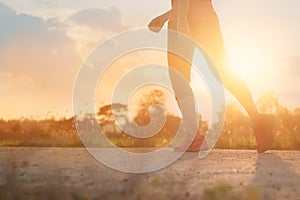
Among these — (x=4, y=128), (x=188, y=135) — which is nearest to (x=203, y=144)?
(x=188, y=135)

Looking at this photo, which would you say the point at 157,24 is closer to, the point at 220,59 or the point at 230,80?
the point at 220,59

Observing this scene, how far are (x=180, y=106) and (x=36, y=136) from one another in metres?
3.43

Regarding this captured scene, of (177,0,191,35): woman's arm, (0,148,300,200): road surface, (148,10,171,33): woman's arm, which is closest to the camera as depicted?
(0,148,300,200): road surface

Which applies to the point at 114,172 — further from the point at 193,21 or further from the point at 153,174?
the point at 193,21

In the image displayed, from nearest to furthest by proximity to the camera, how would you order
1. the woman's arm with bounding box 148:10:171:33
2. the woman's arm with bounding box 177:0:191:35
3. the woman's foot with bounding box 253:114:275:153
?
the woman's arm with bounding box 177:0:191:35 < the woman's foot with bounding box 253:114:275:153 < the woman's arm with bounding box 148:10:171:33

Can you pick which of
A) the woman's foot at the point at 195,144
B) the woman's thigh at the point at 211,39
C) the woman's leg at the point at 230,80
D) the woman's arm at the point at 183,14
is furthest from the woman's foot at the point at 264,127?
the woman's arm at the point at 183,14

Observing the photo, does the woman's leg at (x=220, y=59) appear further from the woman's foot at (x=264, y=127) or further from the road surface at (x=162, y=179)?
the road surface at (x=162, y=179)

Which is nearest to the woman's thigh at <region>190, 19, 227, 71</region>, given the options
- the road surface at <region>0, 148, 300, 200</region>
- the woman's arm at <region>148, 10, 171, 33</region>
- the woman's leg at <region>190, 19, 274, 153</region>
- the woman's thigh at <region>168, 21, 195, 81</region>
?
the woman's leg at <region>190, 19, 274, 153</region>

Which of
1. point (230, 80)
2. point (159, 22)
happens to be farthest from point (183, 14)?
point (230, 80)

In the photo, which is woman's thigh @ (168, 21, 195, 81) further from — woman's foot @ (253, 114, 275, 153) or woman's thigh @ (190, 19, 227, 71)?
woman's foot @ (253, 114, 275, 153)

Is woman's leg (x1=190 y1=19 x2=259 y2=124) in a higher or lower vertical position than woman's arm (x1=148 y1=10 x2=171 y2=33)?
lower

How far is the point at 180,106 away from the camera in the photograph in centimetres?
679

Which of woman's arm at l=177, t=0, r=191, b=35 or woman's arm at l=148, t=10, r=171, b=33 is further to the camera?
woman's arm at l=148, t=10, r=171, b=33

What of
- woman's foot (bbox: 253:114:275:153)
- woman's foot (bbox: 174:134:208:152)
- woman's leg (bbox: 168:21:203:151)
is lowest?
woman's foot (bbox: 174:134:208:152)
